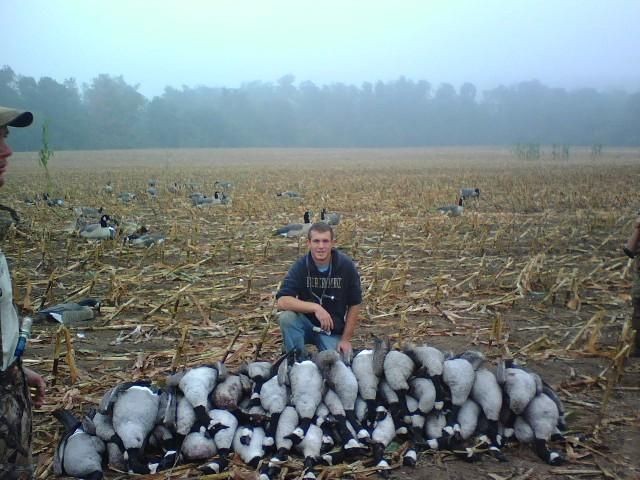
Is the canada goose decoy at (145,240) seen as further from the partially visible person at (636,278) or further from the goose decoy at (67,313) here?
the partially visible person at (636,278)

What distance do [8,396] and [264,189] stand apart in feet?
76.1

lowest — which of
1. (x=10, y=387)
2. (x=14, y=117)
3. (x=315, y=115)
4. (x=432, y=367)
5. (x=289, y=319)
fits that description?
(x=432, y=367)

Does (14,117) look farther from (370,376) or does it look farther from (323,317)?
(323,317)

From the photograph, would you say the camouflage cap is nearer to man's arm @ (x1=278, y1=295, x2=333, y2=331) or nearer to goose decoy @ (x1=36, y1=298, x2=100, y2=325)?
man's arm @ (x1=278, y1=295, x2=333, y2=331)

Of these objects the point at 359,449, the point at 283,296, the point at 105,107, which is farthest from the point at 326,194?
the point at 105,107

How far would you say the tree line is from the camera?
94938 mm

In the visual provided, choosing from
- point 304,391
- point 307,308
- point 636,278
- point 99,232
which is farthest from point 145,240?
point 636,278

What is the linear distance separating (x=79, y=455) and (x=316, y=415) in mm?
1625

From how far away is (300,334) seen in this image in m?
5.62

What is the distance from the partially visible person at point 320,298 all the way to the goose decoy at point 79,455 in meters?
2.04

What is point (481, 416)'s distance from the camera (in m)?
4.48

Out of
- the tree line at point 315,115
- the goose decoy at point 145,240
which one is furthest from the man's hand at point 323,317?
the tree line at point 315,115

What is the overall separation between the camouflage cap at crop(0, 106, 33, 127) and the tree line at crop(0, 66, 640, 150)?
3442 inches

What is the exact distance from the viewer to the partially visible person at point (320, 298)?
557 cm
